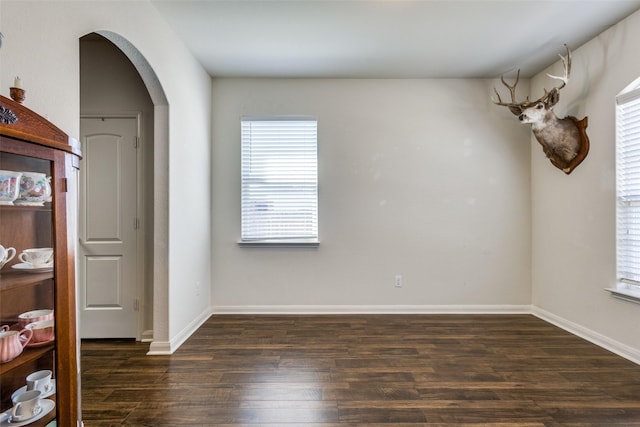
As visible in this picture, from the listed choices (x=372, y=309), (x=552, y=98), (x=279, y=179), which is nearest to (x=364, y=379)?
(x=372, y=309)

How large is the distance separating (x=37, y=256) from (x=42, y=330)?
279 millimetres

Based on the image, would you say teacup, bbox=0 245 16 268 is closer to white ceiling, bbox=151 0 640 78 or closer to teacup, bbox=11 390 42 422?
teacup, bbox=11 390 42 422

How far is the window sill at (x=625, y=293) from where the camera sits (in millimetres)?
2673

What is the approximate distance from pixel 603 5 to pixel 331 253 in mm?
3213

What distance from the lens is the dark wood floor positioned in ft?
6.49

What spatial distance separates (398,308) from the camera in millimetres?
3949

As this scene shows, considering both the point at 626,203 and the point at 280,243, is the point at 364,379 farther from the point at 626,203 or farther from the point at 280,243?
the point at 626,203

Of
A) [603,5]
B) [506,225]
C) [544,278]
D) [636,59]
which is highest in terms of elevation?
[603,5]

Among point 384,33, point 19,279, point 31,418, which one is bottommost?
point 31,418

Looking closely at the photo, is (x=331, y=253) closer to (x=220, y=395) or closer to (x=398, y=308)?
(x=398, y=308)

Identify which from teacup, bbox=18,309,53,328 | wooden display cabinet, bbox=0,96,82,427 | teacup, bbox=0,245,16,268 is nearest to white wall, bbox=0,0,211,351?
wooden display cabinet, bbox=0,96,82,427

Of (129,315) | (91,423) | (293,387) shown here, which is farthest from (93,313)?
(293,387)

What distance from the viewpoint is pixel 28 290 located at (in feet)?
4.10

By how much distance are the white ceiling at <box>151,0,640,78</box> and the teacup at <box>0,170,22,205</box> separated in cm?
200
